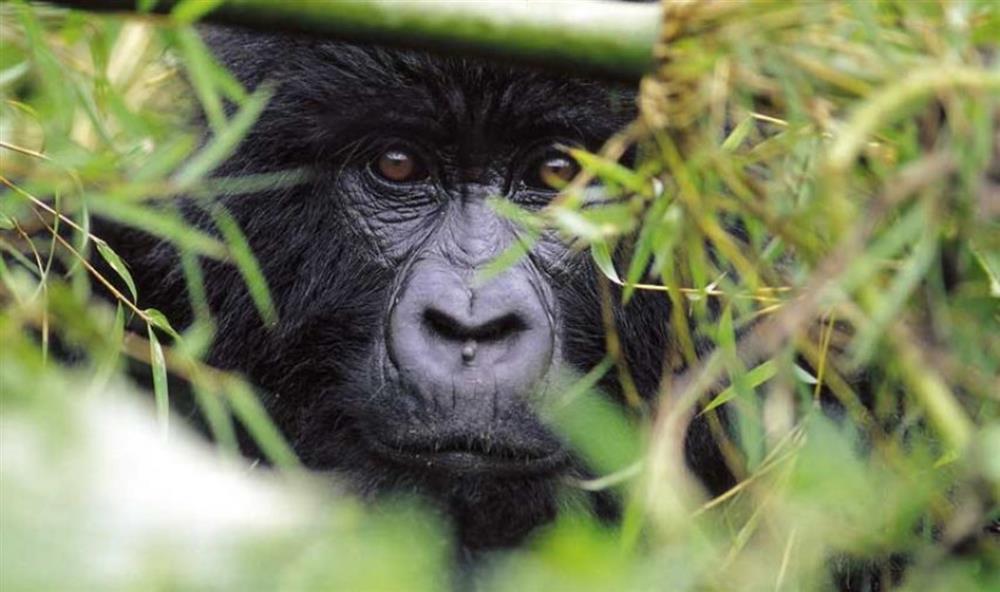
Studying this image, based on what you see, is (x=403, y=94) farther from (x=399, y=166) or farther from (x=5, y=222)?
(x=5, y=222)

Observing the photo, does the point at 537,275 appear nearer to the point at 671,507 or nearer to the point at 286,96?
the point at 286,96

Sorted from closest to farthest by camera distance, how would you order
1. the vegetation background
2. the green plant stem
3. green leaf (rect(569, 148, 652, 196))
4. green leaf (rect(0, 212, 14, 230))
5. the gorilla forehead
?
the vegetation background, the green plant stem, green leaf (rect(569, 148, 652, 196)), green leaf (rect(0, 212, 14, 230)), the gorilla forehead

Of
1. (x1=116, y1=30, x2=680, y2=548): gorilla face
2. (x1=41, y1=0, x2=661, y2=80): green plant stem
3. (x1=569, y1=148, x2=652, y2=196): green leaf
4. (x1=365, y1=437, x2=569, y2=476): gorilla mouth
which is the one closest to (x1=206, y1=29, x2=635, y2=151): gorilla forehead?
(x1=116, y1=30, x2=680, y2=548): gorilla face

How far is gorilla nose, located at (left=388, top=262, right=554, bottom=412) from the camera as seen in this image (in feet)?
8.99

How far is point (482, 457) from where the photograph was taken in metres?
2.80

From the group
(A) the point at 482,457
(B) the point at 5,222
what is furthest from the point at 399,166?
(B) the point at 5,222

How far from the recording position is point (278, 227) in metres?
3.21

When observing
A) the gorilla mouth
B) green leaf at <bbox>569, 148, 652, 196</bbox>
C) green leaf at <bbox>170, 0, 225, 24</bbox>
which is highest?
green leaf at <bbox>170, 0, 225, 24</bbox>

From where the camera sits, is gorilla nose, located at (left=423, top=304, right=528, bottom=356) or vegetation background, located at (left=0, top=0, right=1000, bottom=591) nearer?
vegetation background, located at (left=0, top=0, right=1000, bottom=591)

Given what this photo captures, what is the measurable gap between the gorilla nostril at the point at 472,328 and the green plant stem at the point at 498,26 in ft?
2.92

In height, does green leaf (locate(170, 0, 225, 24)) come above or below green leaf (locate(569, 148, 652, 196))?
above

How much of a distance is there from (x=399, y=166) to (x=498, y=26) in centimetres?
136

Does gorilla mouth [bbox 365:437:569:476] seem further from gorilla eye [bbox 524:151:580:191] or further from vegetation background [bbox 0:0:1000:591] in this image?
gorilla eye [bbox 524:151:580:191]

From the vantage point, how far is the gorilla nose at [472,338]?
274 cm
